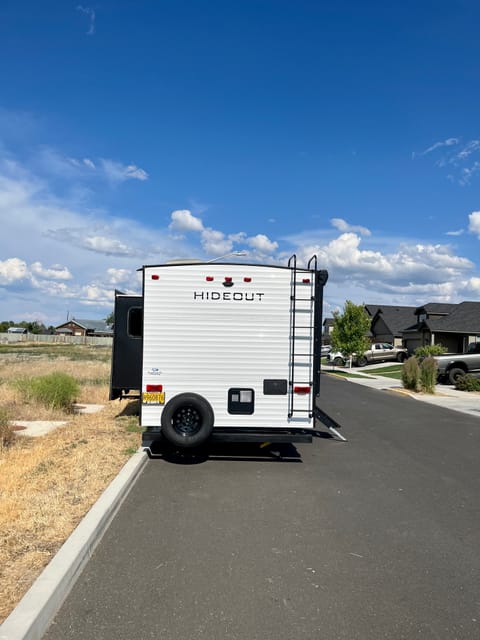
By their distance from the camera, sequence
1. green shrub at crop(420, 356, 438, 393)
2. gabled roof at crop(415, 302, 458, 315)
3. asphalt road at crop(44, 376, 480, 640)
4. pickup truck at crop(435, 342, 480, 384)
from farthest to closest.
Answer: gabled roof at crop(415, 302, 458, 315)
pickup truck at crop(435, 342, 480, 384)
green shrub at crop(420, 356, 438, 393)
asphalt road at crop(44, 376, 480, 640)

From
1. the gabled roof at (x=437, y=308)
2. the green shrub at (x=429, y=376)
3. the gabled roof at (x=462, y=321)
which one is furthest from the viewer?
the gabled roof at (x=437, y=308)

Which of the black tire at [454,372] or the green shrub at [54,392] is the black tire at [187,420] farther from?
the black tire at [454,372]

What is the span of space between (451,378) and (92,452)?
20.1m

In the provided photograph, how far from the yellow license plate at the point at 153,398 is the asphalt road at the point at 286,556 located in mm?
943

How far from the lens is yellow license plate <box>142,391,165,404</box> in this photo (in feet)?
26.4

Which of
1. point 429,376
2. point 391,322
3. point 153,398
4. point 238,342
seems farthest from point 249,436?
point 391,322

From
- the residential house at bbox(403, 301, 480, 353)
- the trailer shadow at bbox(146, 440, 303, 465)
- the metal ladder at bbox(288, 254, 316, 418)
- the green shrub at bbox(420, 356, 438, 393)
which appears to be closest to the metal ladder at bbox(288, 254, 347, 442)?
the metal ladder at bbox(288, 254, 316, 418)

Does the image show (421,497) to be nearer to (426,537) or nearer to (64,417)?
(426,537)

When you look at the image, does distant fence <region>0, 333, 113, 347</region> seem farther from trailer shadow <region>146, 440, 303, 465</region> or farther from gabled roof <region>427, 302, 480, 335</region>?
trailer shadow <region>146, 440, 303, 465</region>

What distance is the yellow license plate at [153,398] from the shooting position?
8047mm

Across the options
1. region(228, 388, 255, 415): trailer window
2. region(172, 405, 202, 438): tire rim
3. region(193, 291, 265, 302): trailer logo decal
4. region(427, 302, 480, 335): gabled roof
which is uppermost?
region(427, 302, 480, 335): gabled roof

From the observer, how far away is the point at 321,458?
29.6ft

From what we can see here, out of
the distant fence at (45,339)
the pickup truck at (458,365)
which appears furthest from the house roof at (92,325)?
the pickup truck at (458,365)

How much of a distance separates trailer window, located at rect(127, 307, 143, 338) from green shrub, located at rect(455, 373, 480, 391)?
1747cm
